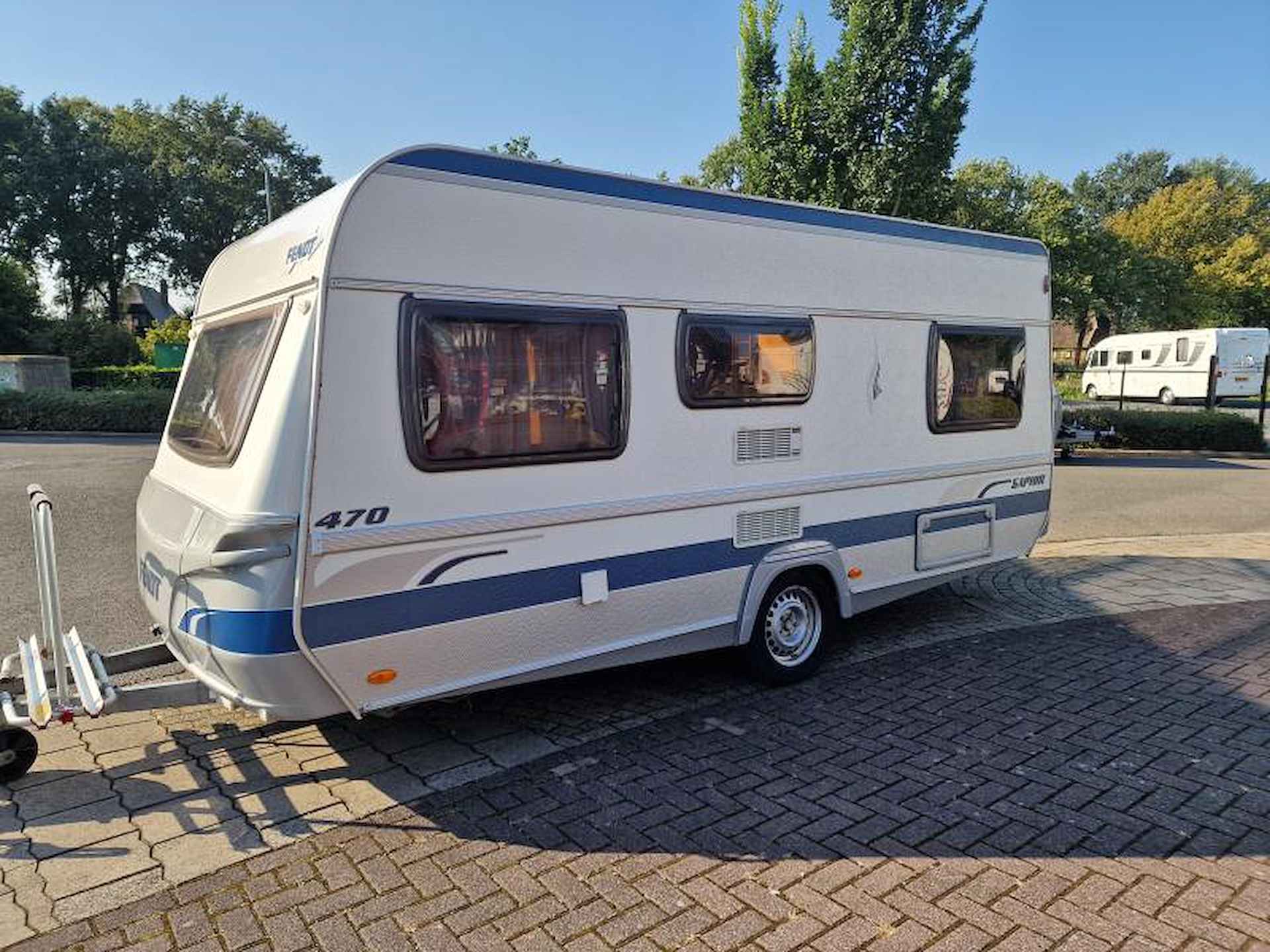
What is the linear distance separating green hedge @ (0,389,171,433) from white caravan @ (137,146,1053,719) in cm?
1775

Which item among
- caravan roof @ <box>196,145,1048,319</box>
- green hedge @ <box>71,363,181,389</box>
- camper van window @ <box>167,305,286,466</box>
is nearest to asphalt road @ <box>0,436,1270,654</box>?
camper van window @ <box>167,305,286,466</box>

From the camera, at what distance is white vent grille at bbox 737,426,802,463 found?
4.78 meters

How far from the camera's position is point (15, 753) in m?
3.83

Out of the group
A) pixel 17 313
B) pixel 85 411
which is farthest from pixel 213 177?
pixel 85 411

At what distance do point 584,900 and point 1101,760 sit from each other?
8.99 feet

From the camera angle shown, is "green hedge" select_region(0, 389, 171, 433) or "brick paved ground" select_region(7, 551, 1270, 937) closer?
"brick paved ground" select_region(7, 551, 1270, 937)

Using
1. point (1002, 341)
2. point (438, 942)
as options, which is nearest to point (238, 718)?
point (438, 942)

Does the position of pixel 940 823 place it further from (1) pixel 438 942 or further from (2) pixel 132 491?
(2) pixel 132 491

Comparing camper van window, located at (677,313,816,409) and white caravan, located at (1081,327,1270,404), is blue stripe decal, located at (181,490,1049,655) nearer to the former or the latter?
camper van window, located at (677,313,816,409)

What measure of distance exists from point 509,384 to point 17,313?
33.5 meters

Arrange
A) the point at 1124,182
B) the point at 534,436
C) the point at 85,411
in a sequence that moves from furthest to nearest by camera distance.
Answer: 1. the point at 1124,182
2. the point at 85,411
3. the point at 534,436

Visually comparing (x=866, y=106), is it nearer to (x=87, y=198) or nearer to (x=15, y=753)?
(x=15, y=753)

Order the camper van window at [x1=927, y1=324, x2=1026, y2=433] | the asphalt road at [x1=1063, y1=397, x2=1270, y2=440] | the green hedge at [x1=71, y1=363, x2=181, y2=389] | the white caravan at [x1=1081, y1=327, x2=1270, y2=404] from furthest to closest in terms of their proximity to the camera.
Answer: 1. the white caravan at [x1=1081, y1=327, x2=1270, y2=404]
2. the asphalt road at [x1=1063, y1=397, x2=1270, y2=440]
3. the green hedge at [x1=71, y1=363, x2=181, y2=389]
4. the camper van window at [x1=927, y1=324, x2=1026, y2=433]

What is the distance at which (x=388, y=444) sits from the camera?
11.6 ft
